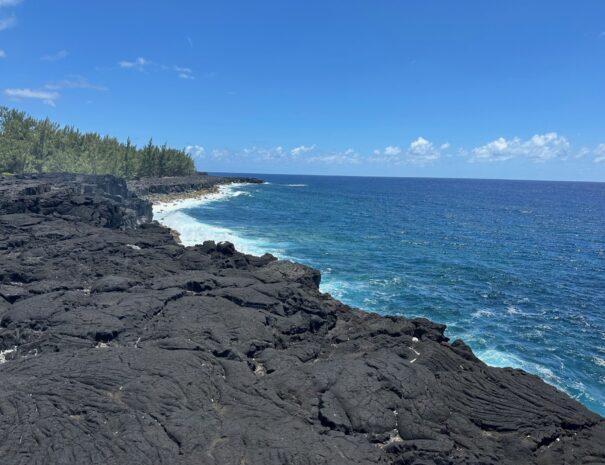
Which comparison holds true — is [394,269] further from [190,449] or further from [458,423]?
[190,449]

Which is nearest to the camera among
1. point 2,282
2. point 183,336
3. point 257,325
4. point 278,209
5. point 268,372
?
point 268,372

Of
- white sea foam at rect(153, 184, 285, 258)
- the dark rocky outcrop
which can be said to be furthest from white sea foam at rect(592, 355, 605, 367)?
the dark rocky outcrop

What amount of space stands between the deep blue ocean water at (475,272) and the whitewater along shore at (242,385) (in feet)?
27.9

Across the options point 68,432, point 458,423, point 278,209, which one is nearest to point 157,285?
point 68,432

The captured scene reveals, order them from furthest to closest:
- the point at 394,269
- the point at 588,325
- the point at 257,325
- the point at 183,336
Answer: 1. the point at 394,269
2. the point at 588,325
3. the point at 257,325
4. the point at 183,336

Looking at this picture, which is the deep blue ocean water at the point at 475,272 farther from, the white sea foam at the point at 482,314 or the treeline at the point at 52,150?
the treeline at the point at 52,150

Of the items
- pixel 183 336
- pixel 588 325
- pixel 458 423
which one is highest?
pixel 183 336

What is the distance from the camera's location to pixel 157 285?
25.0 m

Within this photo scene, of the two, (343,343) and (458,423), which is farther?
(343,343)

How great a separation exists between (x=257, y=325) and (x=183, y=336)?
3624 mm

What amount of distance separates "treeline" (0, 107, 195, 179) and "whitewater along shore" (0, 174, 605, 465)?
65469 millimetres

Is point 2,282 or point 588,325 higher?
point 2,282

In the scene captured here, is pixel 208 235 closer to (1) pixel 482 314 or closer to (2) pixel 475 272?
(2) pixel 475 272

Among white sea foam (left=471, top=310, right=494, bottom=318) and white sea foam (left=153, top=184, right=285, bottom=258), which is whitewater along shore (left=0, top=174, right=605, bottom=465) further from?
white sea foam (left=153, top=184, right=285, bottom=258)
